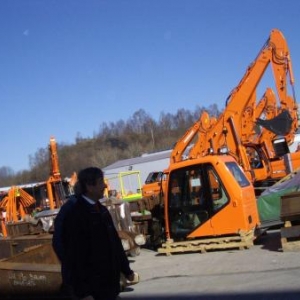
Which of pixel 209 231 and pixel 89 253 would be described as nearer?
pixel 89 253

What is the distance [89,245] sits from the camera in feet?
13.7

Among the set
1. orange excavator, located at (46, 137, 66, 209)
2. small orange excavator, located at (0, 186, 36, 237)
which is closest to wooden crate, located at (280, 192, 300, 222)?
orange excavator, located at (46, 137, 66, 209)

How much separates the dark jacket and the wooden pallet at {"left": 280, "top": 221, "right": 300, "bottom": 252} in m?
6.69

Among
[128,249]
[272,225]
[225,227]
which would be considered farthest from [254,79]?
[128,249]

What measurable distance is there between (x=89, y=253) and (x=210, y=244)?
762 centimetres

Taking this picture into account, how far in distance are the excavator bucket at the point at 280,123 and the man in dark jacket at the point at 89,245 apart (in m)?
15.0

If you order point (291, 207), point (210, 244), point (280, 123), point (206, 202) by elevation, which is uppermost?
point (280, 123)

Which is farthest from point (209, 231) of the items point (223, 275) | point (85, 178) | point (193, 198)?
point (85, 178)

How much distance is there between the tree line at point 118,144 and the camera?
384 ft

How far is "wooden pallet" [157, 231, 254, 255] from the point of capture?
11.1m

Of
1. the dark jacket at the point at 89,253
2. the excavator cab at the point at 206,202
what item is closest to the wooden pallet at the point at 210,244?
the excavator cab at the point at 206,202

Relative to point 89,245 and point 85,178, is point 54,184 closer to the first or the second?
point 85,178

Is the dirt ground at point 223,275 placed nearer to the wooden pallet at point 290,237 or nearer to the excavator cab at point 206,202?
the wooden pallet at point 290,237

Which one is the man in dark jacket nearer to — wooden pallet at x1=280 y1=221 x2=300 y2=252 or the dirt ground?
the dirt ground
